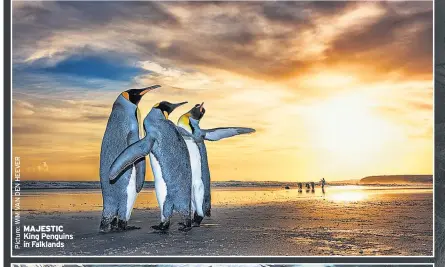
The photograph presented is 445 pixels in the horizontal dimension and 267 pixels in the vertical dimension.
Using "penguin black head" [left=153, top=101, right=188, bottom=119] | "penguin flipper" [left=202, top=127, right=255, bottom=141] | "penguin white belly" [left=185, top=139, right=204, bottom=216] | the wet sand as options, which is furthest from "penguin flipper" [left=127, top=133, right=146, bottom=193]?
"penguin flipper" [left=202, top=127, right=255, bottom=141]

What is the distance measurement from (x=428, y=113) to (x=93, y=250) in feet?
8.60

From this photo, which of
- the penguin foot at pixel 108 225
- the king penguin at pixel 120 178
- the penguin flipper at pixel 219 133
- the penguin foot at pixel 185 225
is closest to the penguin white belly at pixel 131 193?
the king penguin at pixel 120 178

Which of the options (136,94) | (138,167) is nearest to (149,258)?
(138,167)

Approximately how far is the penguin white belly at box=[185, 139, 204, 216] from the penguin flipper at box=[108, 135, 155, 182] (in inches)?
14.6

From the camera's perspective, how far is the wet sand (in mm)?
4480

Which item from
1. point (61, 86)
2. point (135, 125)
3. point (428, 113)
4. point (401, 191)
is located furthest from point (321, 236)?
point (61, 86)

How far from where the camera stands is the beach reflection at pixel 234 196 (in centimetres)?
475

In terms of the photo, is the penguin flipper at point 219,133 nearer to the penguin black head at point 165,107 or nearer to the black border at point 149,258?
the penguin black head at point 165,107

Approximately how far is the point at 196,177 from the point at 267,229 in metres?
0.65

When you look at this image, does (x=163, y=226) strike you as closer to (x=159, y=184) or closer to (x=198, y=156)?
(x=159, y=184)

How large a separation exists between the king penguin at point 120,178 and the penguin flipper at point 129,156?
133mm

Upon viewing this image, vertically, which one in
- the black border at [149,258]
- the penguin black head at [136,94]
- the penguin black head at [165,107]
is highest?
the penguin black head at [136,94]

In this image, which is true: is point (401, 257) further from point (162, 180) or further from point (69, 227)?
point (69, 227)

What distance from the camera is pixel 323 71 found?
4.74 meters
